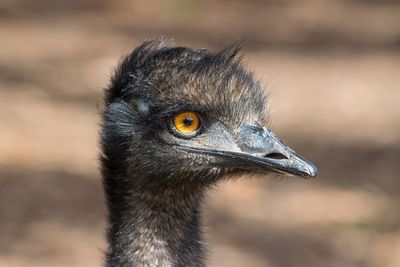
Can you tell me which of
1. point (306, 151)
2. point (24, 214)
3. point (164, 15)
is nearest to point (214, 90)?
point (24, 214)

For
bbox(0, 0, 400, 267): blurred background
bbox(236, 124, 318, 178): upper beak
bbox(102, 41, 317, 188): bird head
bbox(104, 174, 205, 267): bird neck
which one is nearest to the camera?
bbox(236, 124, 318, 178): upper beak

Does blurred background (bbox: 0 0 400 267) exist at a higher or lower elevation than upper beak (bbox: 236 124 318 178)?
higher

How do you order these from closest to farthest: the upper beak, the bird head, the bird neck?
the upper beak < the bird head < the bird neck

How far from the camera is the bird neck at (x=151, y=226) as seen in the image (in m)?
3.87

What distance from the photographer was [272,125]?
708 centimetres

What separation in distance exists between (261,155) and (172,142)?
0.33 metres

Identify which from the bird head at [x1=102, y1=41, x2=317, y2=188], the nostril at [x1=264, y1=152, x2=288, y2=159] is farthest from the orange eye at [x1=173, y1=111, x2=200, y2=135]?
the nostril at [x1=264, y1=152, x2=288, y2=159]

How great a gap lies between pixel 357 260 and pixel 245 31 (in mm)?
4162

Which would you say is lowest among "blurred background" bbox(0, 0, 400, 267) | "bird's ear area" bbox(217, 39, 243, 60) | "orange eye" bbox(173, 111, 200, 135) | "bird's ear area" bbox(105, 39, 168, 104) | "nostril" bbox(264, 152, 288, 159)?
"nostril" bbox(264, 152, 288, 159)

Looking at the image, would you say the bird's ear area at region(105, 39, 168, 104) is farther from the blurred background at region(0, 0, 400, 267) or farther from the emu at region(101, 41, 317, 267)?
the blurred background at region(0, 0, 400, 267)

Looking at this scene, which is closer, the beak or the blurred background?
the beak

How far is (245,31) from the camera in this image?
33.6 ft

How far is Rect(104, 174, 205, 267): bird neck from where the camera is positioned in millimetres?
3867

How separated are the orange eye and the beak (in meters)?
0.07
